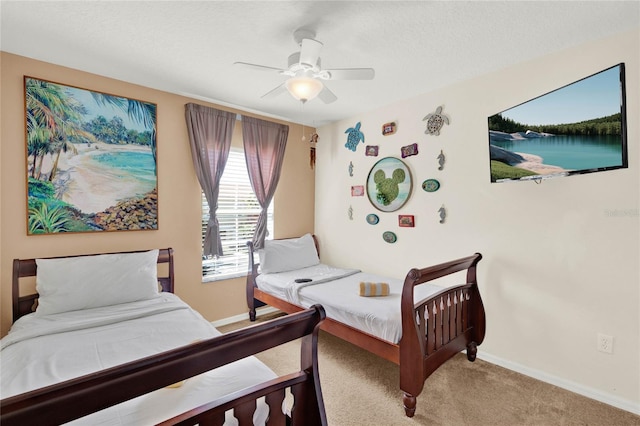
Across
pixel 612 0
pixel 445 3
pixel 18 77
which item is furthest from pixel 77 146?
pixel 612 0

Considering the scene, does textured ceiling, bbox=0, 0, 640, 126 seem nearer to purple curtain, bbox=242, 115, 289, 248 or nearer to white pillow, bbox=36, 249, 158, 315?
purple curtain, bbox=242, 115, 289, 248

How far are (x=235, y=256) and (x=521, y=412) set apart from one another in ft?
9.72

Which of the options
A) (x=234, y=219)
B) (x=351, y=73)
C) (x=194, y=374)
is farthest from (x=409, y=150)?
(x=194, y=374)

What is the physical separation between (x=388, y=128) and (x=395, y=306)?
6.65 feet

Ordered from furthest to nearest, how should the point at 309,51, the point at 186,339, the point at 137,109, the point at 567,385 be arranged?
the point at 137,109 → the point at 567,385 → the point at 309,51 → the point at 186,339

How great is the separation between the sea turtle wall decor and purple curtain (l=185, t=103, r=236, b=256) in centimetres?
215

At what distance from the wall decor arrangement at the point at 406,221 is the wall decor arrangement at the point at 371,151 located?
2.68 feet

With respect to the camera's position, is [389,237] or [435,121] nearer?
[435,121]

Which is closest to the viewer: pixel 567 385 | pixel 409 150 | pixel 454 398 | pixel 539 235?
pixel 454 398

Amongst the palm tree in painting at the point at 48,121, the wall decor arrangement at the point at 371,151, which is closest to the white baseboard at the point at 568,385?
the wall decor arrangement at the point at 371,151

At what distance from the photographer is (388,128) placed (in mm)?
3371

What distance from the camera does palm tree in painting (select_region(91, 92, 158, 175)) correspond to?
2.63 metres

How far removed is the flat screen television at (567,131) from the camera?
1813mm

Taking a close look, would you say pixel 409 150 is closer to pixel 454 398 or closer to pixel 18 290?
pixel 454 398
